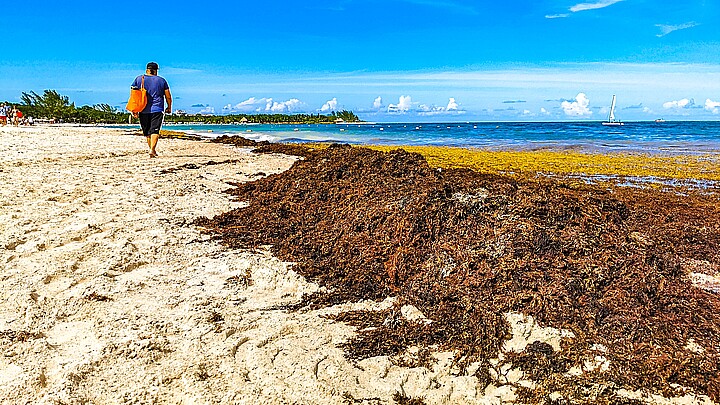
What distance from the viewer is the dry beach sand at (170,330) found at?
224 centimetres

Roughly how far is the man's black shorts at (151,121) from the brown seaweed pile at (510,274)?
5.37 metres

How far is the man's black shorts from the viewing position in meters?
9.58

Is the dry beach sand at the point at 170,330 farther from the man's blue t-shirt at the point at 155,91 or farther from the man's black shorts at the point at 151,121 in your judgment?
the man's black shorts at the point at 151,121

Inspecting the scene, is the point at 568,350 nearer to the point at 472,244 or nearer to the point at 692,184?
the point at 472,244

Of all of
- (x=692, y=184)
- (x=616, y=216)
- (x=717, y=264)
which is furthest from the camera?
(x=692, y=184)

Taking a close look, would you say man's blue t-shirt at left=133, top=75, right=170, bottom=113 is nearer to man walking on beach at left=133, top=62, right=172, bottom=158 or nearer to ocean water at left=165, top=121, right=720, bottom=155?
man walking on beach at left=133, top=62, right=172, bottom=158

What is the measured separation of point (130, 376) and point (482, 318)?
1840mm

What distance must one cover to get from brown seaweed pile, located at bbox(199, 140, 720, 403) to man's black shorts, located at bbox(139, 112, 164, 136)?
17.6 ft

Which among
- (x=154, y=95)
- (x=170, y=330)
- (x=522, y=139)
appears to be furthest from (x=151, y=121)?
(x=522, y=139)

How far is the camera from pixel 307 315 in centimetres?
304

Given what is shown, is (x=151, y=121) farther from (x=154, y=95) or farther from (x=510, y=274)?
(x=510, y=274)

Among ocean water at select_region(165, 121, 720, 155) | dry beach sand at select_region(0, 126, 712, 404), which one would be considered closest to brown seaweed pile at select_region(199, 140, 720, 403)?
dry beach sand at select_region(0, 126, 712, 404)

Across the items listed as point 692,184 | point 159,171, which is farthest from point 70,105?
point 692,184

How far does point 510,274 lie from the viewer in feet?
10.6
